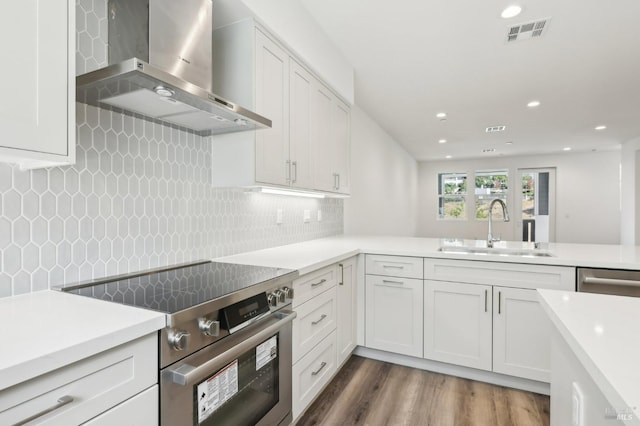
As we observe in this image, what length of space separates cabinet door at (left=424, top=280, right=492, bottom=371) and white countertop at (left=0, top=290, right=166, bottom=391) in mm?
2055

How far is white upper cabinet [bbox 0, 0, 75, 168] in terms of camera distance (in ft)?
2.85

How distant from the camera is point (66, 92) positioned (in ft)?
3.24

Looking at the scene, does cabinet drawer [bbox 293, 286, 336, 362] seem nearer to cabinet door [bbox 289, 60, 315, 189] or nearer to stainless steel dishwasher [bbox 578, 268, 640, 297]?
cabinet door [bbox 289, 60, 315, 189]

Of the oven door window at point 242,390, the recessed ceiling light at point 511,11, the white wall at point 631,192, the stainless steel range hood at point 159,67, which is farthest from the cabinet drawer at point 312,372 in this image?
the white wall at point 631,192

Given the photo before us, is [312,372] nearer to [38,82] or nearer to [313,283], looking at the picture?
[313,283]

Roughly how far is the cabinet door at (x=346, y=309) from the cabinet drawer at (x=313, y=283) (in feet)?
0.52

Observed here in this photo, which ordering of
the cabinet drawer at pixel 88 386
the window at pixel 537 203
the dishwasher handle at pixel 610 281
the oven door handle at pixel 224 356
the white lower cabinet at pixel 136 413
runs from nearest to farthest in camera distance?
the cabinet drawer at pixel 88 386 < the white lower cabinet at pixel 136 413 < the oven door handle at pixel 224 356 < the dishwasher handle at pixel 610 281 < the window at pixel 537 203

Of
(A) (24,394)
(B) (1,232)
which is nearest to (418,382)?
(A) (24,394)

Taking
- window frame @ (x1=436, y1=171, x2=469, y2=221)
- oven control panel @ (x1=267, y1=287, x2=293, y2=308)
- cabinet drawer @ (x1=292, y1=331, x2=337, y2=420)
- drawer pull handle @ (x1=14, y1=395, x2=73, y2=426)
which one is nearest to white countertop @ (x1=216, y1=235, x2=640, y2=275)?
oven control panel @ (x1=267, y1=287, x2=293, y2=308)

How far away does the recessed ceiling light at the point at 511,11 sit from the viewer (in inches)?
87.1

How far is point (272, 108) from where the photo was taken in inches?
77.9

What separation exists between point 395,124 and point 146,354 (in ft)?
16.6

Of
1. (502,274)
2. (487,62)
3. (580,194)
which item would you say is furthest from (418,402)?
(580,194)

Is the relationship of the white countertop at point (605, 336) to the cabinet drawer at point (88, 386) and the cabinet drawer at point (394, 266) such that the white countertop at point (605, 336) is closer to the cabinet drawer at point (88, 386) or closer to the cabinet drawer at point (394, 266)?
the cabinet drawer at point (88, 386)
